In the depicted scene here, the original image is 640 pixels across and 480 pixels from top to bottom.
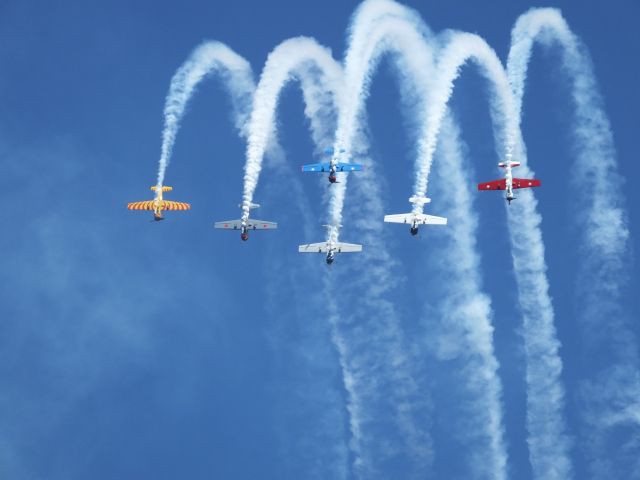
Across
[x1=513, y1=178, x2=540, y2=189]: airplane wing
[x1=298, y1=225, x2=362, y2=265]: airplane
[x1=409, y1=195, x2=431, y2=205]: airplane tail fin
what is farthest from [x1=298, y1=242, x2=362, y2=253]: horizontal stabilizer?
[x1=513, y1=178, x2=540, y2=189]: airplane wing

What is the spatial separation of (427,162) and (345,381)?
14.7 m

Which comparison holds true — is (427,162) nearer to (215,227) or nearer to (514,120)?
(514,120)

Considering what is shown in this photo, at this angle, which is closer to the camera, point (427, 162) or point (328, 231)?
point (427, 162)

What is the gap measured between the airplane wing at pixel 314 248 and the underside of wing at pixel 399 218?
397 centimetres

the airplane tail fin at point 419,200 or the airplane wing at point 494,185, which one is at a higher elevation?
the airplane wing at point 494,185

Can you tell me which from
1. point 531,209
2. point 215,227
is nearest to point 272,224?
point 215,227

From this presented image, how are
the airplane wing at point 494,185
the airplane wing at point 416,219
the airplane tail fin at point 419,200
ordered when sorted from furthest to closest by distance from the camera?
1. the airplane wing at point 416,219
2. the airplane wing at point 494,185
3. the airplane tail fin at point 419,200

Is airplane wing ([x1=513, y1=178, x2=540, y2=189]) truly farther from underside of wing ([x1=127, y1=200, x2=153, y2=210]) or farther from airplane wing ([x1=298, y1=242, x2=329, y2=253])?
underside of wing ([x1=127, y1=200, x2=153, y2=210])

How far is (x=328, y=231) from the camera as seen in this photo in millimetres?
80438

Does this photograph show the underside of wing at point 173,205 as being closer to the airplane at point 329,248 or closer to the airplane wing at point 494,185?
the airplane at point 329,248

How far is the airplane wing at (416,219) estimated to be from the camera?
262ft

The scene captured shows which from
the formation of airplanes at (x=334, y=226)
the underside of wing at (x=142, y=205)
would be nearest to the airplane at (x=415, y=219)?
the formation of airplanes at (x=334, y=226)

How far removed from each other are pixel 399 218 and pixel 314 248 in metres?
5.22

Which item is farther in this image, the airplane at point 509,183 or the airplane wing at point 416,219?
the airplane wing at point 416,219
